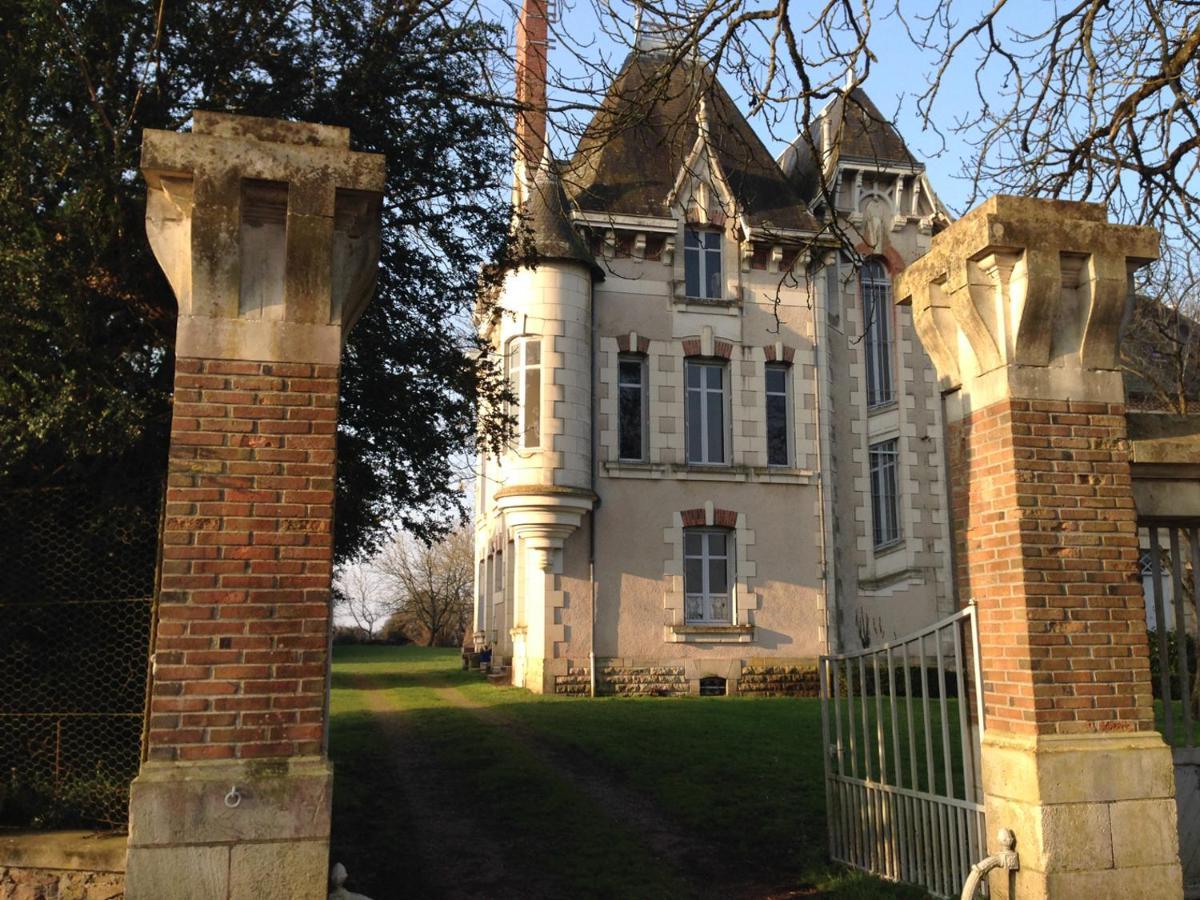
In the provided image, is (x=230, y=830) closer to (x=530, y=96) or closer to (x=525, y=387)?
(x=530, y=96)

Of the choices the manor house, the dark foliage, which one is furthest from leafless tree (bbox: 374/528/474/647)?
the dark foliage

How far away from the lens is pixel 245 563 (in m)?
4.96

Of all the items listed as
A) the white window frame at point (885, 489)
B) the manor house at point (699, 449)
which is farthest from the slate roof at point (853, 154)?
the white window frame at point (885, 489)

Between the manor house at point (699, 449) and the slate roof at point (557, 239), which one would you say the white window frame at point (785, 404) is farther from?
the slate roof at point (557, 239)

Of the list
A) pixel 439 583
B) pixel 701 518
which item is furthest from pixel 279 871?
pixel 439 583

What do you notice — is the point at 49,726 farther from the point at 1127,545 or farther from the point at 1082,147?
the point at 1082,147

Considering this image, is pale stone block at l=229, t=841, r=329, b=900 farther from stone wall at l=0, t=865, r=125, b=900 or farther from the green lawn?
the green lawn

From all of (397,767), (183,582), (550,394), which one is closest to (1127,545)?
(183,582)

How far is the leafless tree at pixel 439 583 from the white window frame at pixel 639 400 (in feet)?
119

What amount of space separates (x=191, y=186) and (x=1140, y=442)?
17.8 feet

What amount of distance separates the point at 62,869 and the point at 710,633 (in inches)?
586

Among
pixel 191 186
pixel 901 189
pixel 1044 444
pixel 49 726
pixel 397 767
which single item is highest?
pixel 901 189

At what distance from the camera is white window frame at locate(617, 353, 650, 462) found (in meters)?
19.6

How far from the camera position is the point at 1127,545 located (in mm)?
5906
